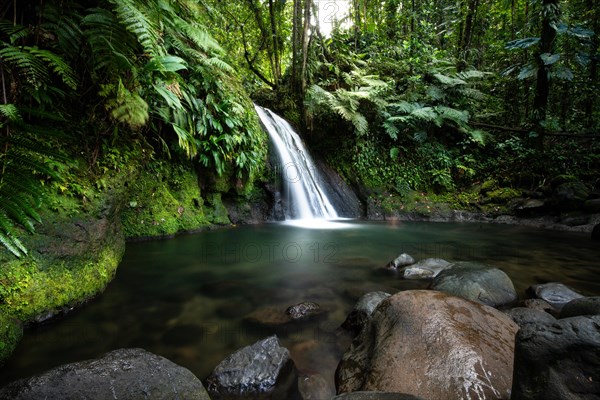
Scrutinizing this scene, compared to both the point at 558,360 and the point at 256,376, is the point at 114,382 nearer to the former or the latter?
the point at 256,376

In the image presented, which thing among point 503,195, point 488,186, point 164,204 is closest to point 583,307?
point 164,204

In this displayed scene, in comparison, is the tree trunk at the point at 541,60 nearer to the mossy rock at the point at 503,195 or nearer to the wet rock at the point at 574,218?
the mossy rock at the point at 503,195

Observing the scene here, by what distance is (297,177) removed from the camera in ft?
27.6

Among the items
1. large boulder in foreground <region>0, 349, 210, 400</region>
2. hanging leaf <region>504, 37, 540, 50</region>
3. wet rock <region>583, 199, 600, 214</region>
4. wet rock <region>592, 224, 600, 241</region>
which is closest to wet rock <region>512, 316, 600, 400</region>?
large boulder in foreground <region>0, 349, 210, 400</region>

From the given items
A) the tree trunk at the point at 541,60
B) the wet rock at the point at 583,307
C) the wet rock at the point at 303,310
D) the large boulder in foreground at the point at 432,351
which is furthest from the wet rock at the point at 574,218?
the wet rock at the point at 303,310

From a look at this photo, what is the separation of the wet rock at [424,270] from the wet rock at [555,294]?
93cm

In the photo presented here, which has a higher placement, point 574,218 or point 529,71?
point 529,71

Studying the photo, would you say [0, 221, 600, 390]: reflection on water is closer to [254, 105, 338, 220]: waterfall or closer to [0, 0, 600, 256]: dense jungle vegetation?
[0, 0, 600, 256]: dense jungle vegetation

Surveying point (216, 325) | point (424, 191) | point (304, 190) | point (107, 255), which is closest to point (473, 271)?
point (216, 325)

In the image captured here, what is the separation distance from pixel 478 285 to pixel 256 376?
232cm

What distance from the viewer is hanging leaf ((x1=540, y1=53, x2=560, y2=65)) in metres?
7.60

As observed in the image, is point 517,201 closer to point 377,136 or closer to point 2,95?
point 377,136

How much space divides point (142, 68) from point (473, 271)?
15.3 ft

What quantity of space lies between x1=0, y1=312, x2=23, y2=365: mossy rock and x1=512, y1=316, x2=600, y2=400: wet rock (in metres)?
2.99
